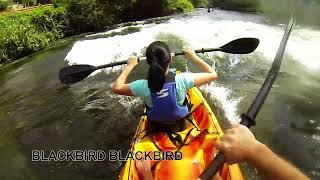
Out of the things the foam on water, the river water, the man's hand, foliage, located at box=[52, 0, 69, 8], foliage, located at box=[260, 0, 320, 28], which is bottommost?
the river water

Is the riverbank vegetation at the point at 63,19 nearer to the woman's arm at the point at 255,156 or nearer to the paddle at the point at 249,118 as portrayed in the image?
the paddle at the point at 249,118

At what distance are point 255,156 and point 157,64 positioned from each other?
2.27 meters

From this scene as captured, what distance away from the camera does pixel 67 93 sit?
9.50 m

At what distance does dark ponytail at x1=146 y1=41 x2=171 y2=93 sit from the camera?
11.4 feet

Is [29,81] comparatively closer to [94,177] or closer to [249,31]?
[94,177]

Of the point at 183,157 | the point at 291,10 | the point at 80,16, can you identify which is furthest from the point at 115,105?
the point at 291,10

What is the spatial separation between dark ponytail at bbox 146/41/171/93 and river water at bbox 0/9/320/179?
259 centimetres

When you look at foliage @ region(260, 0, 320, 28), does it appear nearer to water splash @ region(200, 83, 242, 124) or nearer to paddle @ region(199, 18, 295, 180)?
water splash @ region(200, 83, 242, 124)

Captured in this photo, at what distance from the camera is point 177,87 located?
4.05m

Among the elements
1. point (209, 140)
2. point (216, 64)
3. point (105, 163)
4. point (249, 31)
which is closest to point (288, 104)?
point (216, 64)

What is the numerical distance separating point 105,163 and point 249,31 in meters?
9.66

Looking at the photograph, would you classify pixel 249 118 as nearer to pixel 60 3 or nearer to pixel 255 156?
pixel 255 156

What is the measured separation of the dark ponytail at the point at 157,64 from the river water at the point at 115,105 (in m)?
2.59

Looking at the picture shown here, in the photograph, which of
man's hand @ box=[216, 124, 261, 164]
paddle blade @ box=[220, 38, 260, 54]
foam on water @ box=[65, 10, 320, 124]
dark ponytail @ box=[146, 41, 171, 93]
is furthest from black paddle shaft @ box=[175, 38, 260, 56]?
foam on water @ box=[65, 10, 320, 124]
